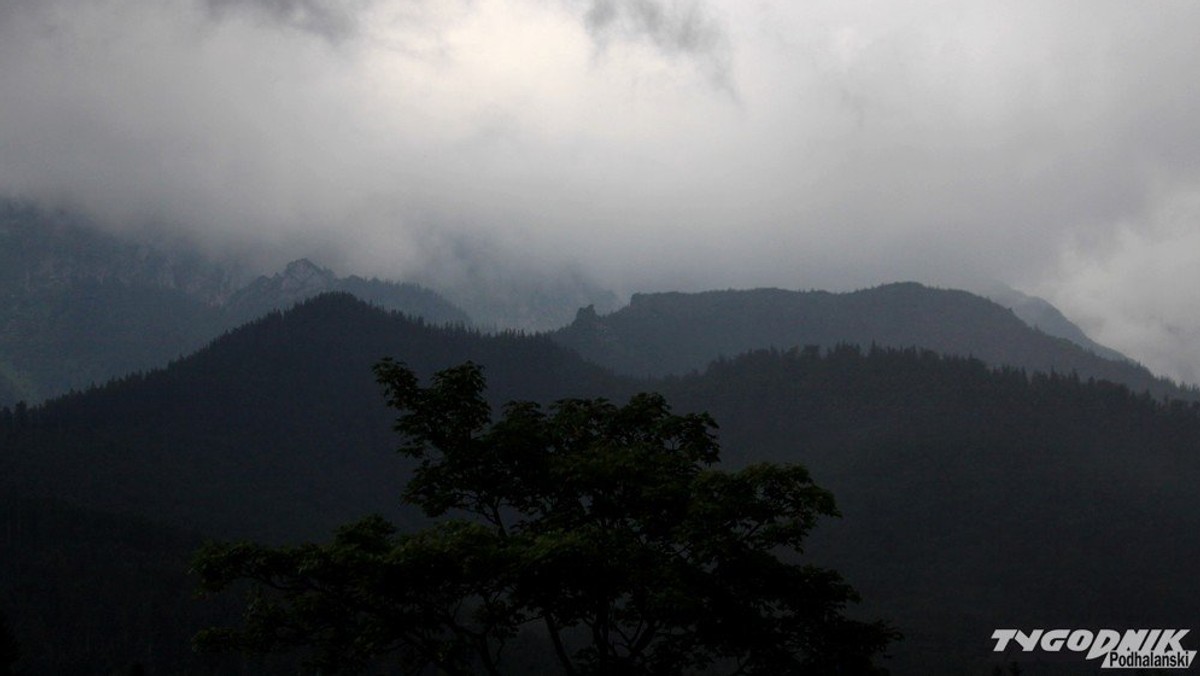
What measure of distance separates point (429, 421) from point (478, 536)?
4799mm

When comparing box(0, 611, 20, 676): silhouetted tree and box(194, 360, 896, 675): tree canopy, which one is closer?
box(194, 360, 896, 675): tree canopy

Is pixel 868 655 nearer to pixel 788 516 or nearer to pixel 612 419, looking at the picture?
pixel 788 516

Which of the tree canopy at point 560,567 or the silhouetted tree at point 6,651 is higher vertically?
the tree canopy at point 560,567

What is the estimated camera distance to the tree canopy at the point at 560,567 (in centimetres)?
3002

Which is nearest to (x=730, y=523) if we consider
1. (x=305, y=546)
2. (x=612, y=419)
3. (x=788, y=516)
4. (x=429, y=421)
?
(x=788, y=516)

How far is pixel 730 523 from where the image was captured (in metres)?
31.5

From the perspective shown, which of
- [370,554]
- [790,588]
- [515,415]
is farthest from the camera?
[515,415]

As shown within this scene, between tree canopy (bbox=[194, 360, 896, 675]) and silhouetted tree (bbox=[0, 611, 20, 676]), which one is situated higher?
tree canopy (bbox=[194, 360, 896, 675])

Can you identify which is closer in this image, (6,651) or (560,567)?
(560,567)

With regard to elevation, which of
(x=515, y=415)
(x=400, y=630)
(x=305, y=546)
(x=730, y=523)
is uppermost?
(x=515, y=415)

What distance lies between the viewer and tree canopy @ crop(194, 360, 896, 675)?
30.0 meters

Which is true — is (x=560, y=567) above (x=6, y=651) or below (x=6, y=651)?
above

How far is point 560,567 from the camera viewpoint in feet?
96.5

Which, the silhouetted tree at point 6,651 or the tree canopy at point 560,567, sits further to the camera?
the silhouetted tree at point 6,651
